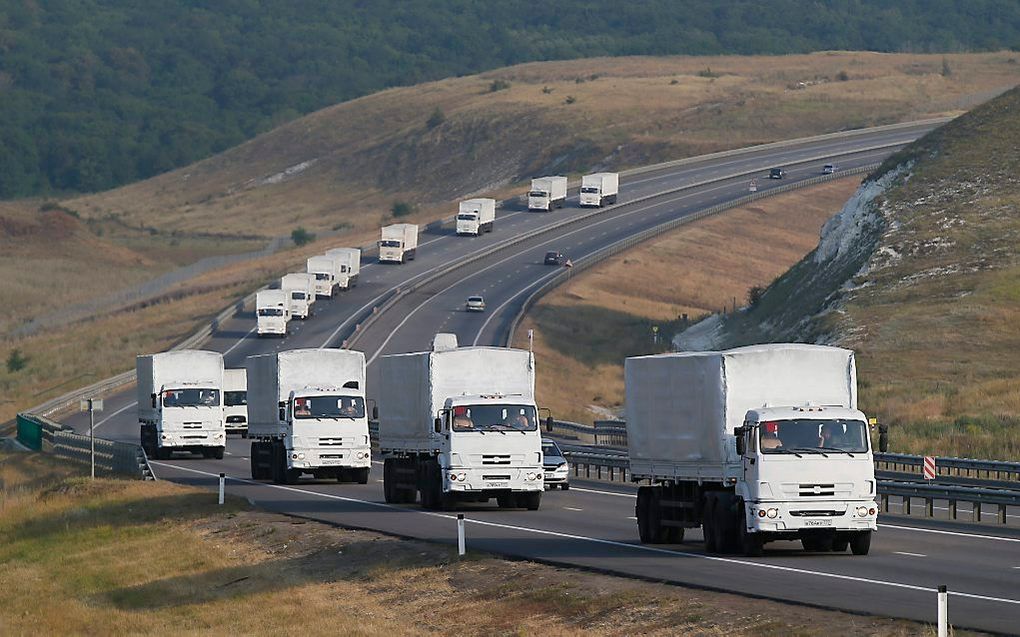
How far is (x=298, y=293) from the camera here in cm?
11081

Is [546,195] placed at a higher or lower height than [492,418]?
higher

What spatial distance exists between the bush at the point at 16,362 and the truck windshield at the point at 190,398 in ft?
151

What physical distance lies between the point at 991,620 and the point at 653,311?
298 feet

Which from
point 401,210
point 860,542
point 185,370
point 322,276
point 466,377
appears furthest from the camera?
point 401,210

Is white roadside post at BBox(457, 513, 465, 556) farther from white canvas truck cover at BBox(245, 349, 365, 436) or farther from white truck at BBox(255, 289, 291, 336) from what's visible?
white truck at BBox(255, 289, 291, 336)

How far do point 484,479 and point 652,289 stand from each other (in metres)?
81.6

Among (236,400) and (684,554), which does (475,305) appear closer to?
(236,400)

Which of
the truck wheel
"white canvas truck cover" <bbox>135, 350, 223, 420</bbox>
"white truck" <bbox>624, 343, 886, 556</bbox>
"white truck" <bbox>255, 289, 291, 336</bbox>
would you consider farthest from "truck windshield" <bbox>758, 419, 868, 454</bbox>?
"white truck" <bbox>255, 289, 291, 336</bbox>

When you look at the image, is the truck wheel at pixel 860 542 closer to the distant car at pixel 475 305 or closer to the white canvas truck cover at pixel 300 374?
the white canvas truck cover at pixel 300 374

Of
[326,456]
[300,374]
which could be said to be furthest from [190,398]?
[326,456]

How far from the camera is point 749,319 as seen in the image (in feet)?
323

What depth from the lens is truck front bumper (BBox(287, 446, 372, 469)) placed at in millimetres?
48594

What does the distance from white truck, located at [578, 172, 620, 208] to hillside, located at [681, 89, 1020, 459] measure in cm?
4456

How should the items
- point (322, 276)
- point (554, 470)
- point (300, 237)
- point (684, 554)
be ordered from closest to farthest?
1. point (684, 554)
2. point (554, 470)
3. point (322, 276)
4. point (300, 237)
